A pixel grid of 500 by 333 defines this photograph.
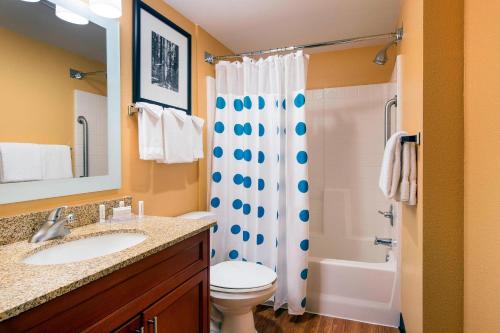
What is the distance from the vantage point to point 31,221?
4.07 ft

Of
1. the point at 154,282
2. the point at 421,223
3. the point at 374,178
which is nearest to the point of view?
the point at 154,282

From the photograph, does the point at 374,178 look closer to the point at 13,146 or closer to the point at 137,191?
the point at 137,191

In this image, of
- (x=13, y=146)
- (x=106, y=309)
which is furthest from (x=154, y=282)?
(x=13, y=146)

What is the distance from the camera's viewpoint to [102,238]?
135 centimetres

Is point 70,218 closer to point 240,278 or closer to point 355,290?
point 240,278

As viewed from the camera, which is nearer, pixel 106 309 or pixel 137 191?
pixel 106 309

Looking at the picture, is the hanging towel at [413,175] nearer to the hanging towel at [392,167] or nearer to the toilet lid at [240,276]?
the hanging towel at [392,167]

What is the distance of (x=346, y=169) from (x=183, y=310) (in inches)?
83.3

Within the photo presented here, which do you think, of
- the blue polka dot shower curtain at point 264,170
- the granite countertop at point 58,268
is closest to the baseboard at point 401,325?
the blue polka dot shower curtain at point 264,170

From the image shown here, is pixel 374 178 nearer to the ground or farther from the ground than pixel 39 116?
nearer to the ground

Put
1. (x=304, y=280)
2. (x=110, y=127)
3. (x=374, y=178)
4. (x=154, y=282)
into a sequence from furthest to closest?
(x=374, y=178)
(x=304, y=280)
(x=110, y=127)
(x=154, y=282)

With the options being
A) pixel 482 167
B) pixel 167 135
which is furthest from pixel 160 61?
pixel 482 167

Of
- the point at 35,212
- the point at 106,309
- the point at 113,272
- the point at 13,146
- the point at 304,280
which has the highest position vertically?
the point at 13,146

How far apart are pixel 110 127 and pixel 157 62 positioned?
0.59 m
